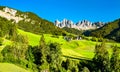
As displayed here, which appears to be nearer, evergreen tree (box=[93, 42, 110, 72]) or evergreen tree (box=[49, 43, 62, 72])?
evergreen tree (box=[49, 43, 62, 72])

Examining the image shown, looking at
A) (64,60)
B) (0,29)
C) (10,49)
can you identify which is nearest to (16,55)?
(10,49)

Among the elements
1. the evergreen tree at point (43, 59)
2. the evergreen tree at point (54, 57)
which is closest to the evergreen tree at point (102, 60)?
the evergreen tree at point (54, 57)

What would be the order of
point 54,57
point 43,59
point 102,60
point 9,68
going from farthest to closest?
point 102,60
point 54,57
point 43,59
point 9,68

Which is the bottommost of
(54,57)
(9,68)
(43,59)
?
(9,68)

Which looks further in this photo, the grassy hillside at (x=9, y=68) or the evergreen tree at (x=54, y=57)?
the evergreen tree at (x=54, y=57)

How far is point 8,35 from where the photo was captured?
6644 inches

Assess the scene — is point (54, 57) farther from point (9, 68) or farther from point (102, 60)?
point (9, 68)

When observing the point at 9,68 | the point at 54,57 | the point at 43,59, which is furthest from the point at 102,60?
the point at 9,68

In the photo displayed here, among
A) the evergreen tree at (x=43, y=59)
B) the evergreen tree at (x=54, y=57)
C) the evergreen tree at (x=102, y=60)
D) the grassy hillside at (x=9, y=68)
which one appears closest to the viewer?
the grassy hillside at (x=9, y=68)

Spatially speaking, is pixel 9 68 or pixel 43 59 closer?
pixel 9 68

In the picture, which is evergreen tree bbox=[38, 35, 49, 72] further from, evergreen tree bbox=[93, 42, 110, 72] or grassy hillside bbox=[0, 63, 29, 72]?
evergreen tree bbox=[93, 42, 110, 72]

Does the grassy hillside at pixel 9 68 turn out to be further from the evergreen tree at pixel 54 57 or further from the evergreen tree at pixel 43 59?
the evergreen tree at pixel 54 57

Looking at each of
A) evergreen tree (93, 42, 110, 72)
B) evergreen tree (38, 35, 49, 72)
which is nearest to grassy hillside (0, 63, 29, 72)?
evergreen tree (38, 35, 49, 72)

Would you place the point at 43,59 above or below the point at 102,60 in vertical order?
above
